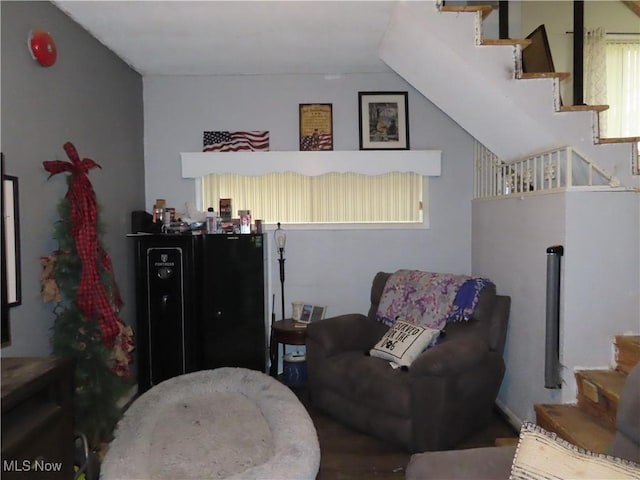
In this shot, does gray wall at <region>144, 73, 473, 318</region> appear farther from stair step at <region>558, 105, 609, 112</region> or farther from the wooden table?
the wooden table

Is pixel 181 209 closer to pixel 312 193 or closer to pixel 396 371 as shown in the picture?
pixel 312 193

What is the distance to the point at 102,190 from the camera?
324cm

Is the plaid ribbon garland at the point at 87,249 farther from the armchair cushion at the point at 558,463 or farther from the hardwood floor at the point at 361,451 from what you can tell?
the armchair cushion at the point at 558,463

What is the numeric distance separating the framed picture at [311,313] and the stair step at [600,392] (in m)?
1.96

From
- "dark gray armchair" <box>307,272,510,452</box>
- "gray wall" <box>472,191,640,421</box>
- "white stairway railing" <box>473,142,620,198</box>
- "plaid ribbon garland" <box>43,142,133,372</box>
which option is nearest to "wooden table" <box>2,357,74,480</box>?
"plaid ribbon garland" <box>43,142,133,372</box>

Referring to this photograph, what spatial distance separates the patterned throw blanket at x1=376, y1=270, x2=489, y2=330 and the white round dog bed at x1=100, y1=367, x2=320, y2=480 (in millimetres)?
1110

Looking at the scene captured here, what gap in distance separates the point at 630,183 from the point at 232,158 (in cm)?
286

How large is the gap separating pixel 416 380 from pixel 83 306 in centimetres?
183

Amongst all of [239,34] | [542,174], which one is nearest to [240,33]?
[239,34]

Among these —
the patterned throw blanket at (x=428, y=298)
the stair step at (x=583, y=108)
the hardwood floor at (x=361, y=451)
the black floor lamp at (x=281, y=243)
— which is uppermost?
the stair step at (x=583, y=108)

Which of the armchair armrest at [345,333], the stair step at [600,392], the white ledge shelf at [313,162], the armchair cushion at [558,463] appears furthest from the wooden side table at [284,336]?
the armchair cushion at [558,463]

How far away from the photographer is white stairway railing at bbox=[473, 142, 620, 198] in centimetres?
254

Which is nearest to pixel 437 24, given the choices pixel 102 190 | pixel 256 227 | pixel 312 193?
pixel 312 193

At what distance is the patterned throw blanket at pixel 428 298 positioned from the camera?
10.4 ft
